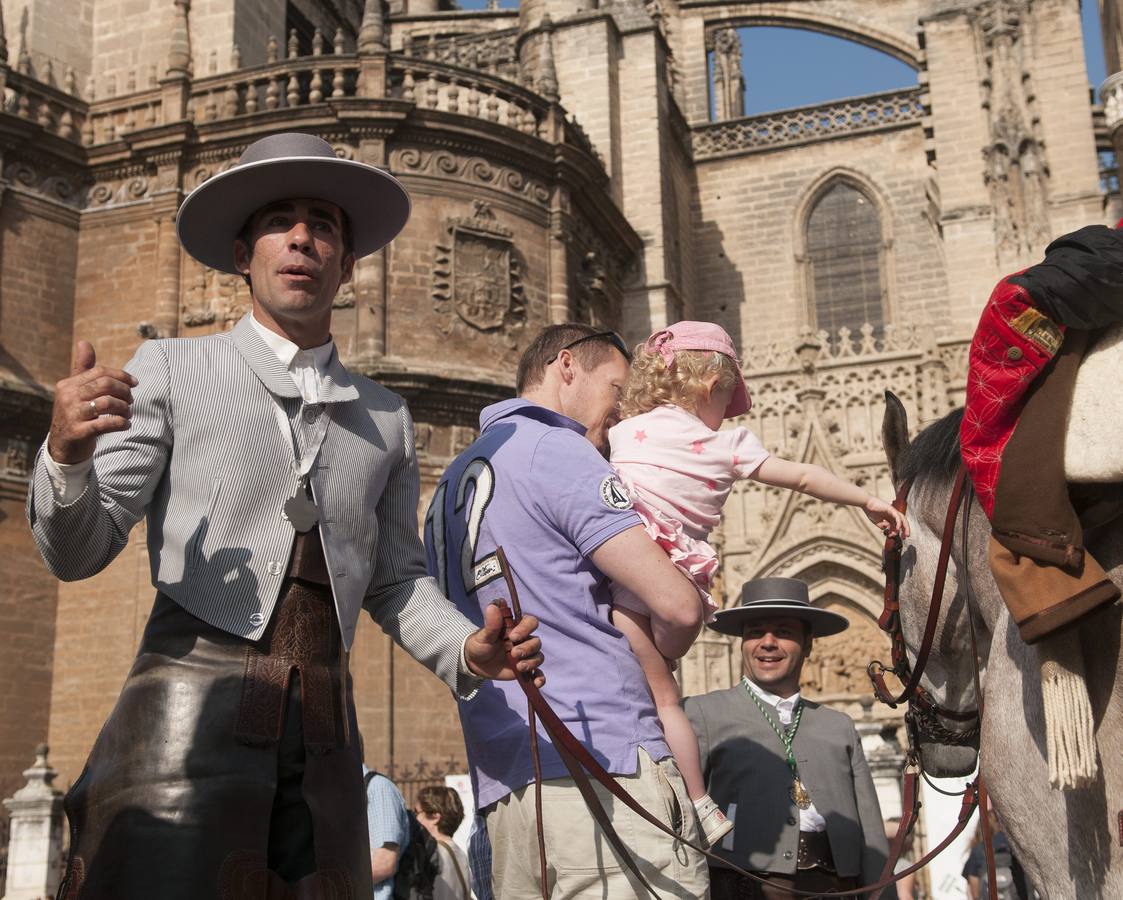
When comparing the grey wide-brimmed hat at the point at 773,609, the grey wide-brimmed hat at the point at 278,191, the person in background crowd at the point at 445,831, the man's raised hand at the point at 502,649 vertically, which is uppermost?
the grey wide-brimmed hat at the point at 278,191

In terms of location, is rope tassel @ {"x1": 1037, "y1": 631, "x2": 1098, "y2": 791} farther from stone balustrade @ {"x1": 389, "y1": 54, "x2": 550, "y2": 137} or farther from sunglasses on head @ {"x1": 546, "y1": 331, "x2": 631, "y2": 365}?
stone balustrade @ {"x1": 389, "y1": 54, "x2": 550, "y2": 137}

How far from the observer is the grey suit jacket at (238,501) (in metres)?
2.57

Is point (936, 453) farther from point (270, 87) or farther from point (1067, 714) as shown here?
point (270, 87)

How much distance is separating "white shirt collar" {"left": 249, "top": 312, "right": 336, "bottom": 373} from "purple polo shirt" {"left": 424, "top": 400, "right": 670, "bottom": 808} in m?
0.52

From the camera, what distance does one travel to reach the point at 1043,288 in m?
2.64

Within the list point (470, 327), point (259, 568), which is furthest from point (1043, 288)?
point (470, 327)

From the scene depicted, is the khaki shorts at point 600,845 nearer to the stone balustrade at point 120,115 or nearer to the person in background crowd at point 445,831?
the person in background crowd at point 445,831

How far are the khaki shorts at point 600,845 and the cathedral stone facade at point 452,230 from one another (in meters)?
10.1

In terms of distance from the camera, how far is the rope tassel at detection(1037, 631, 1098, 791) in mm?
2498

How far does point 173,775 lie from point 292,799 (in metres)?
0.25

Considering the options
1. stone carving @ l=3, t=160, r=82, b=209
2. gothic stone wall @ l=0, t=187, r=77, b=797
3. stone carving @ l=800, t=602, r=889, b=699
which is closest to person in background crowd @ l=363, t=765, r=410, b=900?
gothic stone wall @ l=0, t=187, r=77, b=797

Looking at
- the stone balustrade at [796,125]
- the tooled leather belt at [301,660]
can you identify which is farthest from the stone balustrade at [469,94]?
the tooled leather belt at [301,660]

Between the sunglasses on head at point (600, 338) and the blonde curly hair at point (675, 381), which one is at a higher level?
the sunglasses on head at point (600, 338)

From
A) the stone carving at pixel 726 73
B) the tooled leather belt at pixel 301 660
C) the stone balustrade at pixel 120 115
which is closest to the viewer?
the tooled leather belt at pixel 301 660
